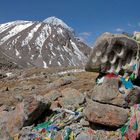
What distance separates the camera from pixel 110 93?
16766mm

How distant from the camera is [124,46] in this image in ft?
54.7

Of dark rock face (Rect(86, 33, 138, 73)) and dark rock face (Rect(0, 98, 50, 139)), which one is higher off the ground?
dark rock face (Rect(86, 33, 138, 73))

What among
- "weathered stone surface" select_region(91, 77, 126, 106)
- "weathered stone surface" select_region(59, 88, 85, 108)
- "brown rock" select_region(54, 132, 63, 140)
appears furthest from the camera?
"weathered stone surface" select_region(59, 88, 85, 108)

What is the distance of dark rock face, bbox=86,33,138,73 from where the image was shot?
1661cm

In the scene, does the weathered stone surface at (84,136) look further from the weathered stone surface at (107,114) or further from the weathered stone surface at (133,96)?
the weathered stone surface at (133,96)

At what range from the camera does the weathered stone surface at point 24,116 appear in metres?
19.2

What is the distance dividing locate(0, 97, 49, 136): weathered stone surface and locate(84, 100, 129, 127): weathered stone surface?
141 inches

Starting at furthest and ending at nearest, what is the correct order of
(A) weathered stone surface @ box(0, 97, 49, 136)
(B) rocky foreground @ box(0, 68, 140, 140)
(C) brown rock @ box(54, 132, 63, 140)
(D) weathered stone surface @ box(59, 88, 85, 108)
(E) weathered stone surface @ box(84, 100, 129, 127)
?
(D) weathered stone surface @ box(59, 88, 85, 108) → (A) weathered stone surface @ box(0, 97, 49, 136) → (C) brown rock @ box(54, 132, 63, 140) → (B) rocky foreground @ box(0, 68, 140, 140) → (E) weathered stone surface @ box(84, 100, 129, 127)

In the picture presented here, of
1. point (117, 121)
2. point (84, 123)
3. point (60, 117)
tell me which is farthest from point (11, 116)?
point (117, 121)

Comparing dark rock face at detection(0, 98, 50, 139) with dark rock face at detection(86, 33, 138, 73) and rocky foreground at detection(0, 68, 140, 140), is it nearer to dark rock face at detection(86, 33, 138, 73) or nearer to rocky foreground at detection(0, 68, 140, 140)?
rocky foreground at detection(0, 68, 140, 140)

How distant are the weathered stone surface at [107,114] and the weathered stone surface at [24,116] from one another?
3574mm

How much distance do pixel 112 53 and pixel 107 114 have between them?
2.76m

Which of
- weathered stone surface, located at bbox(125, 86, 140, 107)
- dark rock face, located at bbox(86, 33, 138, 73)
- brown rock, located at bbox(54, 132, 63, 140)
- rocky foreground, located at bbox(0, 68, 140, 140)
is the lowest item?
brown rock, located at bbox(54, 132, 63, 140)

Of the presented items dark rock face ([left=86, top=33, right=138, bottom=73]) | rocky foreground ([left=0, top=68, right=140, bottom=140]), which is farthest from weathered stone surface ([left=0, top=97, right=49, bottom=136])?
dark rock face ([left=86, top=33, right=138, bottom=73])
